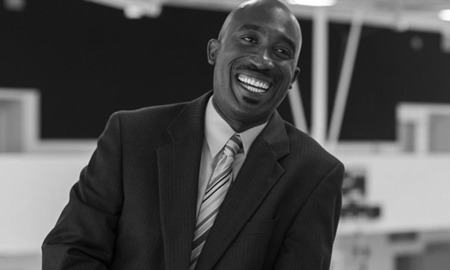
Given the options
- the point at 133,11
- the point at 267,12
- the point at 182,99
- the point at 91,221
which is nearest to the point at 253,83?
the point at 267,12

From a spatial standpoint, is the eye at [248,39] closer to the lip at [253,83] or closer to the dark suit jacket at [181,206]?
the lip at [253,83]

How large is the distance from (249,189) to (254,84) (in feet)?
0.54

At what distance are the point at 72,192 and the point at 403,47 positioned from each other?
5.03 m

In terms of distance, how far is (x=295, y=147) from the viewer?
128cm

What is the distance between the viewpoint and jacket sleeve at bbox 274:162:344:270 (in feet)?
3.96

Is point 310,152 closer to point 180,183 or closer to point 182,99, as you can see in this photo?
point 180,183

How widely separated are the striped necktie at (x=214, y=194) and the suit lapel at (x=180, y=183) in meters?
0.02

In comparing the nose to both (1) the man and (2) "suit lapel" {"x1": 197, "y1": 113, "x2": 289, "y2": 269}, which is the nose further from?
(2) "suit lapel" {"x1": 197, "y1": 113, "x2": 289, "y2": 269}

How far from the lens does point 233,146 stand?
1.26 metres

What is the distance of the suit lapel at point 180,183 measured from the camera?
1.16 meters

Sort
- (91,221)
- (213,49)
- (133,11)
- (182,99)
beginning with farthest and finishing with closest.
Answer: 1. (182,99)
2. (133,11)
3. (213,49)
4. (91,221)

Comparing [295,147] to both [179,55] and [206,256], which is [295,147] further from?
[179,55]

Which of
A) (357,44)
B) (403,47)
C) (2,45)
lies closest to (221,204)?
(2,45)

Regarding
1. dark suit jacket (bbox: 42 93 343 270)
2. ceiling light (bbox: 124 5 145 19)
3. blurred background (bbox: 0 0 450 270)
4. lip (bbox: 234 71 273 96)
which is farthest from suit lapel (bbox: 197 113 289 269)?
ceiling light (bbox: 124 5 145 19)
